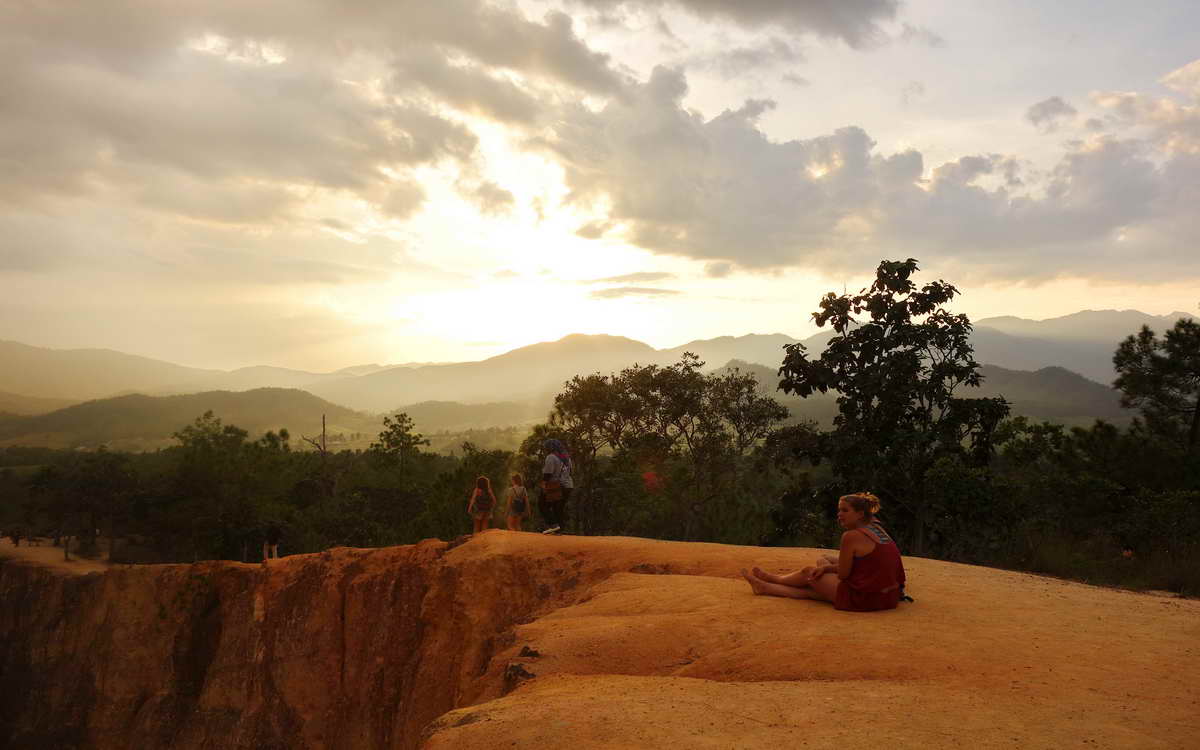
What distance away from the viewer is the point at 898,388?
14602mm

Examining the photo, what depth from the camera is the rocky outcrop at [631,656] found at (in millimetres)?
4395

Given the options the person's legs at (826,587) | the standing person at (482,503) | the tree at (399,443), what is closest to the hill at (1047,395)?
the tree at (399,443)

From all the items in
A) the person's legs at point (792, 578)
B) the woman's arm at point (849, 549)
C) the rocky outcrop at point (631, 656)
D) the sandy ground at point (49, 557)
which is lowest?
the sandy ground at point (49, 557)

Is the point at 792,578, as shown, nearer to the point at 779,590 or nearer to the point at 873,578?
the point at 779,590

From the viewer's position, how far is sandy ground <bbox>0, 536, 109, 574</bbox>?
3134 cm

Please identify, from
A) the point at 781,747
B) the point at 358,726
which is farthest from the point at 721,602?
the point at 358,726

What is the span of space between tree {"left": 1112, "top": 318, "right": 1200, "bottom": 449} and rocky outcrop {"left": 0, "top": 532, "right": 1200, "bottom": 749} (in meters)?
18.3

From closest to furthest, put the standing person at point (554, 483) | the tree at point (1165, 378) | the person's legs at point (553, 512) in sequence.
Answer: the standing person at point (554, 483) → the person's legs at point (553, 512) → the tree at point (1165, 378)

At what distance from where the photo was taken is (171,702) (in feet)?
61.6

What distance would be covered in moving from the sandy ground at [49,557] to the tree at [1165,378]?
38661 millimetres

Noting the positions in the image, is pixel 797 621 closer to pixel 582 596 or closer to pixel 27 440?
pixel 582 596

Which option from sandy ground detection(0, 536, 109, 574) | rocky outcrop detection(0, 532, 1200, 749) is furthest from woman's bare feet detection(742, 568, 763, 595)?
sandy ground detection(0, 536, 109, 574)

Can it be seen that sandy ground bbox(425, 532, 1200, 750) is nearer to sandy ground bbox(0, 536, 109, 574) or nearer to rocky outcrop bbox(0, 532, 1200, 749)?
rocky outcrop bbox(0, 532, 1200, 749)

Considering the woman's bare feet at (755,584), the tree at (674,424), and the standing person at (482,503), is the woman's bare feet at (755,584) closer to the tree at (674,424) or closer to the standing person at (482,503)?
the standing person at (482,503)
